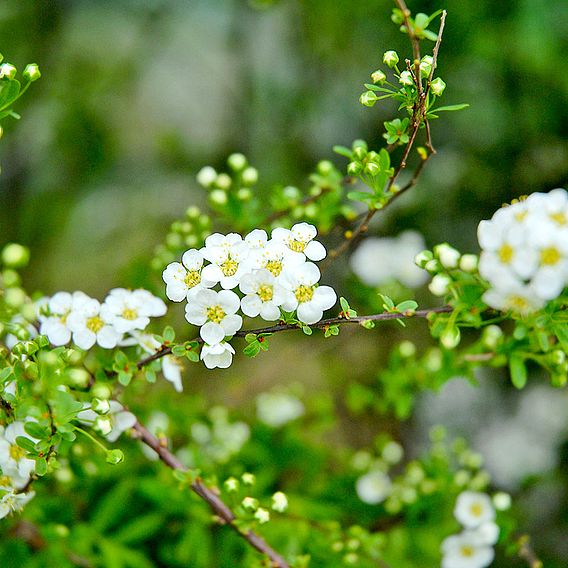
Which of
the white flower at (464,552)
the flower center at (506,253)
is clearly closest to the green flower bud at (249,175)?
the flower center at (506,253)

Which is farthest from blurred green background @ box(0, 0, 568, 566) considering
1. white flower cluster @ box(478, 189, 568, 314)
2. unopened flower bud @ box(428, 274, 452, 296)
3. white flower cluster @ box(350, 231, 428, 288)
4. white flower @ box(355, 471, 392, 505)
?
white flower cluster @ box(478, 189, 568, 314)

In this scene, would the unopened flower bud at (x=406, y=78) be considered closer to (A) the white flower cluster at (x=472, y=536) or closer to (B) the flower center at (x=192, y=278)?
(B) the flower center at (x=192, y=278)

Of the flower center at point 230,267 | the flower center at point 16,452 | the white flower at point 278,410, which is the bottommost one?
the white flower at point 278,410

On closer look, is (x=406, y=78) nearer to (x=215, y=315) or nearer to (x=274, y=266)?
(x=274, y=266)

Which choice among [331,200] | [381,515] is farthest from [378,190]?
[381,515]

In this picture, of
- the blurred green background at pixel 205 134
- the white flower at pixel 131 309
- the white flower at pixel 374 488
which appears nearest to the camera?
the white flower at pixel 131 309

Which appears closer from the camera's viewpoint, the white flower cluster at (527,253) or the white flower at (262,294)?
the white flower cluster at (527,253)
